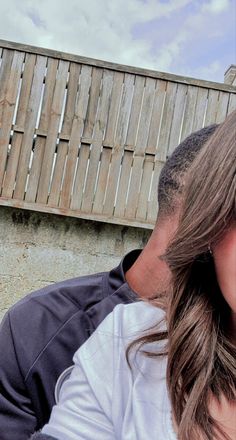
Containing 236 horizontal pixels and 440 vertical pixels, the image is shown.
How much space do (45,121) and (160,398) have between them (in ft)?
11.2

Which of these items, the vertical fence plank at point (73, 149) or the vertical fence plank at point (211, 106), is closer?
the vertical fence plank at point (73, 149)

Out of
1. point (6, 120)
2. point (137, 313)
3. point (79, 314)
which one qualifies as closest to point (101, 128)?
point (6, 120)

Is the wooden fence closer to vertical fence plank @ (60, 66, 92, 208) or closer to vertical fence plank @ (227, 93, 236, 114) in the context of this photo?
vertical fence plank @ (60, 66, 92, 208)

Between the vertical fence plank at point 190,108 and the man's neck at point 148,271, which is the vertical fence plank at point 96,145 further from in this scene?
the man's neck at point 148,271

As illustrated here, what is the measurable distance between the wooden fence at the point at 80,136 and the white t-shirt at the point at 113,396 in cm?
307

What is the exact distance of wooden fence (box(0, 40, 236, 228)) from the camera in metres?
4.05

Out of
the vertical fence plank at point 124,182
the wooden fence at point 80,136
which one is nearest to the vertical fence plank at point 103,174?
the wooden fence at point 80,136

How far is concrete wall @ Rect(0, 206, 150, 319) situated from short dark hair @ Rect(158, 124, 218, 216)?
2177 mm

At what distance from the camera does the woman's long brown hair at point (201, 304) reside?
0.82m

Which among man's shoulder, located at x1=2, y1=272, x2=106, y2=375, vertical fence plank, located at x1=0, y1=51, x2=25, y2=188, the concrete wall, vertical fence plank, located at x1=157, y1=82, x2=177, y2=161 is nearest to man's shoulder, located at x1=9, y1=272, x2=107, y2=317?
man's shoulder, located at x1=2, y1=272, x2=106, y2=375

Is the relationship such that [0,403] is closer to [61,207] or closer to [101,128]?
[61,207]

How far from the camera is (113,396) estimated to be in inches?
33.6

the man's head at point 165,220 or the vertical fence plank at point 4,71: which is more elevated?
the vertical fence plank at point 4,71

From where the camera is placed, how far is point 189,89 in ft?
13.9
